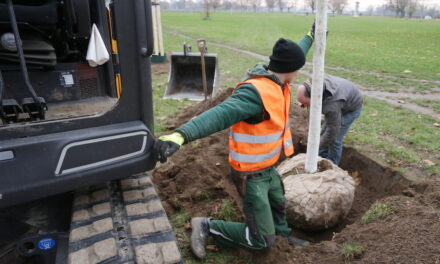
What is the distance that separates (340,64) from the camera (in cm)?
1287

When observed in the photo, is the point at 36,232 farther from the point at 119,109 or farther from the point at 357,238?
the point at 357,238

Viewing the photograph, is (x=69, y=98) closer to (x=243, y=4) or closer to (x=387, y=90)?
(x=387, y=90)

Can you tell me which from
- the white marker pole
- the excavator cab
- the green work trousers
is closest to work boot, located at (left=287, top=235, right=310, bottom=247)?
the green work trousers

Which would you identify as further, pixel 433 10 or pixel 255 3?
pixel 255 3

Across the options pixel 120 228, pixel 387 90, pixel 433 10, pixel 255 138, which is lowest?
pixel 387 90

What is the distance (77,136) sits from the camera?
211 centimetres

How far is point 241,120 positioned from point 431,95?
7184mm

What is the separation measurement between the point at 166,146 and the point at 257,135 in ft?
2.64

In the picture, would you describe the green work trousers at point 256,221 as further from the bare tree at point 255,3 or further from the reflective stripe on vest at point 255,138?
the bare tree at point 255,3

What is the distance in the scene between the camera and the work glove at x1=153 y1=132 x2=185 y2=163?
2.24m

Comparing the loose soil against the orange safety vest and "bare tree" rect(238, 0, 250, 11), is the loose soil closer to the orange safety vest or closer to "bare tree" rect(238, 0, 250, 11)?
the orange safety vest

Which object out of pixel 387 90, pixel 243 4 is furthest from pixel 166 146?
pixel 243 4

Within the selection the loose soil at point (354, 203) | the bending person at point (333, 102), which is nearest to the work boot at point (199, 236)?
the loose soil at point (354, 203)

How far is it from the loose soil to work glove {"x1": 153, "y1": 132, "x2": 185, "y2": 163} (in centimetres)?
128
